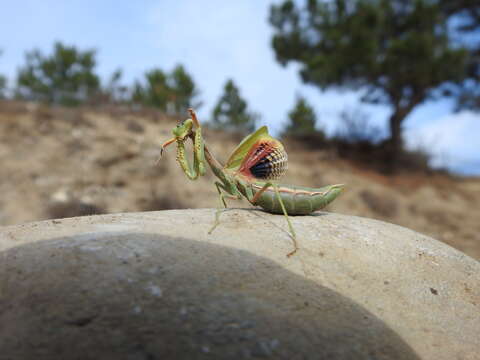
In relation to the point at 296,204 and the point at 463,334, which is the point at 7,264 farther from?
the point at 463,334

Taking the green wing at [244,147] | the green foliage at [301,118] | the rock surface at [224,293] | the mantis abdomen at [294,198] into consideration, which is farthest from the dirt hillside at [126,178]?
the rock surface at [224,293]

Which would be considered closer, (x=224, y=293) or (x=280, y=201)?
(x=224, y=293)

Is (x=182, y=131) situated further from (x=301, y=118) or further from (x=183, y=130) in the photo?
(x=301, y=118)

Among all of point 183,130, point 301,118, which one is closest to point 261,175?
point 183,130

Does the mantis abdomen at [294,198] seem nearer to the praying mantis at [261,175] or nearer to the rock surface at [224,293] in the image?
the praying mantis at [261,175]

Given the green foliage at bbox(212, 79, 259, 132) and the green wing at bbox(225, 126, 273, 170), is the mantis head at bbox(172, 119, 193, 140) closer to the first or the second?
the green wing at bbox(225, 126, 273, 170)

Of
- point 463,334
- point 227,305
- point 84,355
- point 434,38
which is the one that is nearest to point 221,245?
point 227,305
